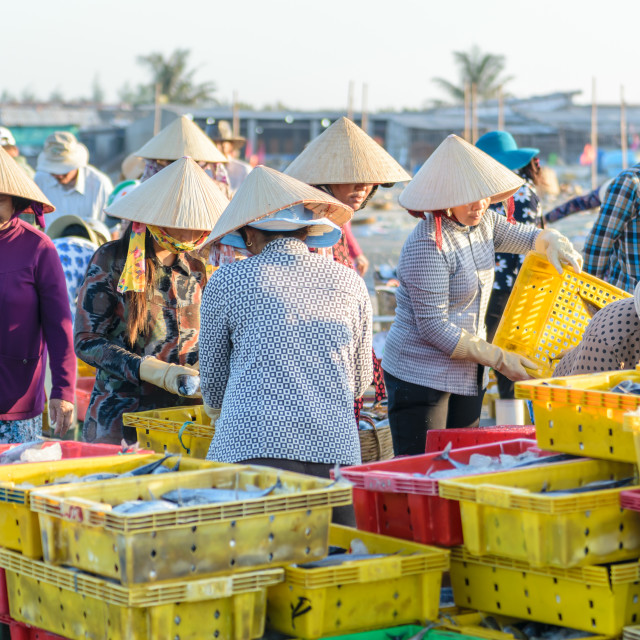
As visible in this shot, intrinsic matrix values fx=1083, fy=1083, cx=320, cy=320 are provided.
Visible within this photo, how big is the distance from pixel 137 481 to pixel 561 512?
105 cm

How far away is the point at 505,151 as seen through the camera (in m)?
6.50

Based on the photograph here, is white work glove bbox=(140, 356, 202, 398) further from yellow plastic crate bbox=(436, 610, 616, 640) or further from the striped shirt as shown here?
the striped shirt

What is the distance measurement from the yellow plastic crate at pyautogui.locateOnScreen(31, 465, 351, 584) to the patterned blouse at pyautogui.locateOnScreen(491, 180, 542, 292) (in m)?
3.63

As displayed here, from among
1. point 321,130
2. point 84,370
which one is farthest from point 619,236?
point 321,130

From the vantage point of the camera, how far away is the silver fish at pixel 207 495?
260cm

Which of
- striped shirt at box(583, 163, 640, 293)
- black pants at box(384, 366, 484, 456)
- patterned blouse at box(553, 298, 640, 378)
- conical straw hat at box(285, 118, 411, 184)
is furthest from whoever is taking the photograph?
striped shirt at box(583, 163, 640, 293)

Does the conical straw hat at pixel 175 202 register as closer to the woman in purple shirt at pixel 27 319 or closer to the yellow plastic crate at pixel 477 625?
the woman in purple shirt at pixel 27 319

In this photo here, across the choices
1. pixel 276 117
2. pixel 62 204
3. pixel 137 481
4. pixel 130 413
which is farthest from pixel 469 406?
pixel 276 117

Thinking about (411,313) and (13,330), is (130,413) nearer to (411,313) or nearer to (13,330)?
(13,330)

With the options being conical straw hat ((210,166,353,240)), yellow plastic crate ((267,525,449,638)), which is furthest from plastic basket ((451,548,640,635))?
conical straw hat ((210,166,353,240))

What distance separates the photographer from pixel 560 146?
39.6m

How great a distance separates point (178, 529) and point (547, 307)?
8.79ft

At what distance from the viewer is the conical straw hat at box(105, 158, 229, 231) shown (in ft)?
13.9

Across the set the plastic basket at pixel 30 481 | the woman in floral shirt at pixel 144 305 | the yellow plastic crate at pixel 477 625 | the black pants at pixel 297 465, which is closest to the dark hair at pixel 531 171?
the woman in floral shirt at pixel 144 305
